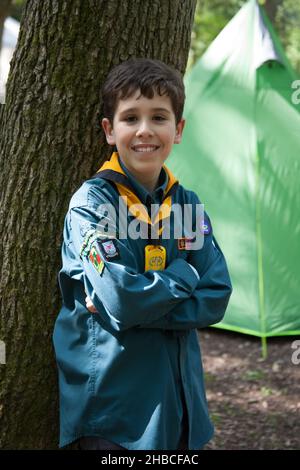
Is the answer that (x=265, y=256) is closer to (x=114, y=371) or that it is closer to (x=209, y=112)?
(x=209, y=112)

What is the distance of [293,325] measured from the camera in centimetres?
479

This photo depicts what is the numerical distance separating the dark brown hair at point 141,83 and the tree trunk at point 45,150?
0.60ft

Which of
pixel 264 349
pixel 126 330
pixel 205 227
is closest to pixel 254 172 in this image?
pixel 264 349

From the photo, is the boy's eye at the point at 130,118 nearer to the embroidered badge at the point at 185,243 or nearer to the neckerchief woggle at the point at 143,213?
the neckerchief woggle at the point at 143,213

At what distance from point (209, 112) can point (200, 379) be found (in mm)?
3085

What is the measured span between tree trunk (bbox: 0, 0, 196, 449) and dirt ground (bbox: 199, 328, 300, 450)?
1403 millimetres

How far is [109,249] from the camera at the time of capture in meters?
1.99

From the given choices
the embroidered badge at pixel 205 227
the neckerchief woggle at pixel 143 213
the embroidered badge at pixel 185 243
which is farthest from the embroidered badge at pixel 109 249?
the embroidered badge at pixel 205 227

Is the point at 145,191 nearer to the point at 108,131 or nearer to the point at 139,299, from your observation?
the point at 108,131

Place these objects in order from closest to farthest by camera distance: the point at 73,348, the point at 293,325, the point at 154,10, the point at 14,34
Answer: the point at 73,348, the point at 154,10, the point at 293,325, the point at 14,34

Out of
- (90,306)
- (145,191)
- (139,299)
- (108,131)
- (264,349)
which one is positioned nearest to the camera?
(139,299)

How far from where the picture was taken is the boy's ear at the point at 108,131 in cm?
228

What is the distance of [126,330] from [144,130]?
0.66 metres

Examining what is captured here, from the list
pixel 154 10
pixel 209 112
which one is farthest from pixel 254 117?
pixel 154 10
